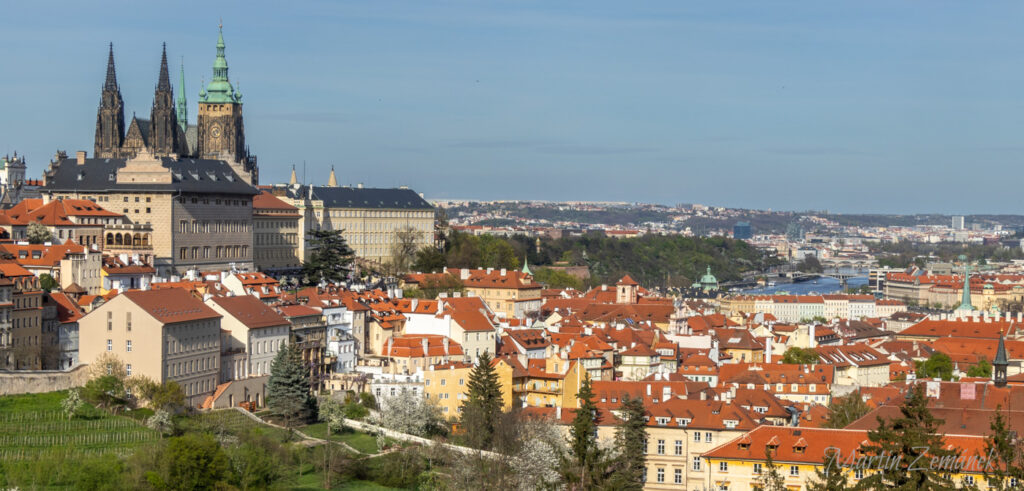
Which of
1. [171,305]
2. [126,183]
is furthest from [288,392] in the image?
[126,183]

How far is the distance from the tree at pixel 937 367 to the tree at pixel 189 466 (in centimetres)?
4192

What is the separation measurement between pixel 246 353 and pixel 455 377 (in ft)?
28.8

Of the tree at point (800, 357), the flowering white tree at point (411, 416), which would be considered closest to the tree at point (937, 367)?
the tree at point (800, 357)

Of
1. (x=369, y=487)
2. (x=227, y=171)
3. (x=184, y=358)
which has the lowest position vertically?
(x=369, y=487)

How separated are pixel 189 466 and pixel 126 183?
48714mm

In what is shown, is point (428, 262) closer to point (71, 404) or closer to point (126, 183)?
point (126, 183)

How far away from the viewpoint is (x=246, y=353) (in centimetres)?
6719

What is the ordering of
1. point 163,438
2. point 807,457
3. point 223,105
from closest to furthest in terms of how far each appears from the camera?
1. point 807,457
2. point 163,438
3. point 223,105

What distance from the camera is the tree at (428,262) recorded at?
4545 inches

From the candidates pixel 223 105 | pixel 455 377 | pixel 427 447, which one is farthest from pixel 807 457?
pixel 223 105

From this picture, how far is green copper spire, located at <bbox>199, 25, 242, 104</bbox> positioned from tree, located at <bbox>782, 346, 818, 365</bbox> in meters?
68.1

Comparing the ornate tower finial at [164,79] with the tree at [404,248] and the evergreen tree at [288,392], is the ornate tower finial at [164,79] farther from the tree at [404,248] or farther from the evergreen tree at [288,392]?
the evergreen tree at [288,392]

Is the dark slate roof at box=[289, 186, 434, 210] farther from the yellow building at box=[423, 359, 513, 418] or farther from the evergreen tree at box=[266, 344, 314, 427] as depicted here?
the evergreen tree at box=[266, 344, 314, 427]

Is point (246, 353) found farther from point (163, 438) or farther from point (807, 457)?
point (807, 457)
